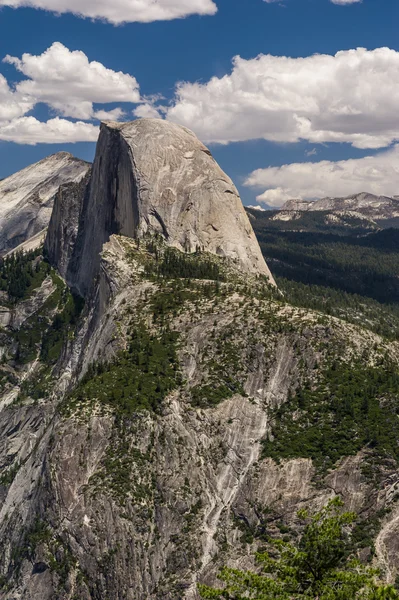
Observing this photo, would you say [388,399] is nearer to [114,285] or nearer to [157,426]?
[157,426]

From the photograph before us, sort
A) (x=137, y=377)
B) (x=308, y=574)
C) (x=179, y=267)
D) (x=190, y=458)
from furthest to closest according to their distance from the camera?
(x=179, y=267) < (x=137, y=377) < (x=190, y=458) < (x=308, y=574)

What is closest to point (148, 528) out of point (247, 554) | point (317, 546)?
point (247, 554)

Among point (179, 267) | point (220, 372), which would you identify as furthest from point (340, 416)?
point (179, 267)

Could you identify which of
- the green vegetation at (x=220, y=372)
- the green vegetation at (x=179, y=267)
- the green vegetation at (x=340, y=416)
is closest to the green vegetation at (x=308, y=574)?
the green vegetation at (x=340, y=416)

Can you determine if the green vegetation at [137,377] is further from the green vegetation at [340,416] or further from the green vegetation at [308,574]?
the green vegetation at [308,574]

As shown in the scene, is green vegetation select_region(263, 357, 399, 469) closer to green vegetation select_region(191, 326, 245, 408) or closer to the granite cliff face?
the granite cliff face

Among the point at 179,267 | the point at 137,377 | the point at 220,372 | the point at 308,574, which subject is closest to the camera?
the point at 308,574

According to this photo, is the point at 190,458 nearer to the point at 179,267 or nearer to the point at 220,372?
the point at 220,372
